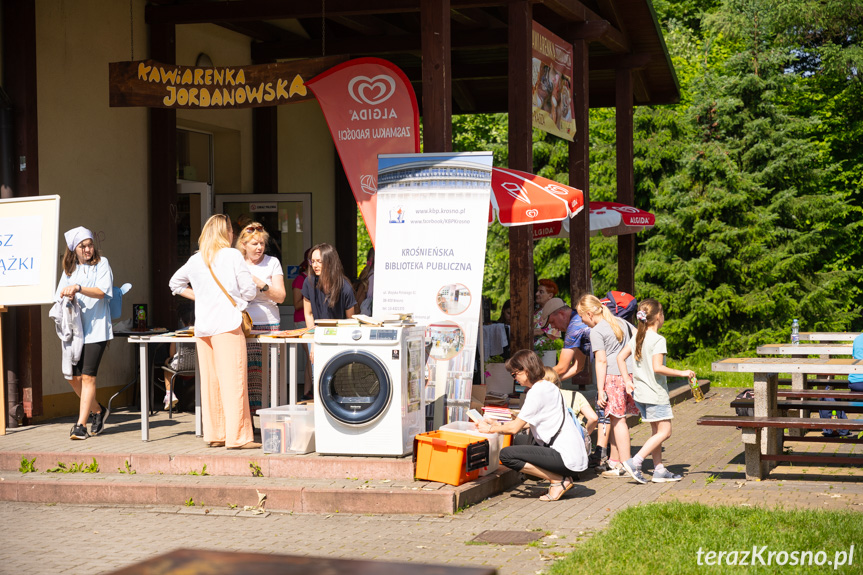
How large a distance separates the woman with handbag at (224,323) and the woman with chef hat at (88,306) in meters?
1.14

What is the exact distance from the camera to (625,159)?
15992mm

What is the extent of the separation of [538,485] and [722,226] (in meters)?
16.7

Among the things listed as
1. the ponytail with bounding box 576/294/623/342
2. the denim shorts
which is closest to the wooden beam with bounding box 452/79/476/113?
the ponytail with bounding box 576/294/623/342

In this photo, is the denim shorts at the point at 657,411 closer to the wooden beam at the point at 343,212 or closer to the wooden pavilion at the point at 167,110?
the wooden pavilion at the point at 167,110

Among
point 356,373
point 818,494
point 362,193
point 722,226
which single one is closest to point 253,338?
point 356,373

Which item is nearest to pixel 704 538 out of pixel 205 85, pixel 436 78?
pixel 436 78

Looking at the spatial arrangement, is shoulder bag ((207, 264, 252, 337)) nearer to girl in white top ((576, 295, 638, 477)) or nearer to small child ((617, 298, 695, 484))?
girl in white top ((576, 295, 638, 477))

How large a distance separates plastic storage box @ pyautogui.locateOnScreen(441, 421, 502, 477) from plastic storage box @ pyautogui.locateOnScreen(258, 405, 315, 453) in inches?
41.9

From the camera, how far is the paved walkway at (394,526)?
5.87 metres

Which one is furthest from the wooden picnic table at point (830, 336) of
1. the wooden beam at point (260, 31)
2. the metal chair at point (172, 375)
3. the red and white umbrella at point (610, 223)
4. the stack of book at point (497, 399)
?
the wooden beam at point (260, 31)

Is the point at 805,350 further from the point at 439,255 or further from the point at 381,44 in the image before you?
the point at 381,44

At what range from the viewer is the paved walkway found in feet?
19.2

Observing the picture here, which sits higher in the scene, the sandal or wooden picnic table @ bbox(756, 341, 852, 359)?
wooden picnic table @ bbox(756, 341, 852, 359)

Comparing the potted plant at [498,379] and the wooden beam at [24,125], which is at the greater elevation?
the wooden beam at [24,125]
